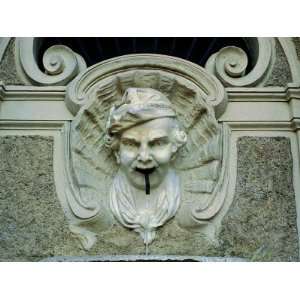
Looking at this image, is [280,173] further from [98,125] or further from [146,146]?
[98,125]

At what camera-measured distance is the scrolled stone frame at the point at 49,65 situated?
13.6 feet

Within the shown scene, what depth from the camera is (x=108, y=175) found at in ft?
13.0

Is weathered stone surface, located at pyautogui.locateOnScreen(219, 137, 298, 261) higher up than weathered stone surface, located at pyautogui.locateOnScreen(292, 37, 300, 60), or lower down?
lower down

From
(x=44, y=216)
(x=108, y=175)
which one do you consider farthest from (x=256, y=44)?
(x=44, y=216)

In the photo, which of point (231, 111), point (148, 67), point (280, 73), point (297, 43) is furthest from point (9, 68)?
point (297, 43)

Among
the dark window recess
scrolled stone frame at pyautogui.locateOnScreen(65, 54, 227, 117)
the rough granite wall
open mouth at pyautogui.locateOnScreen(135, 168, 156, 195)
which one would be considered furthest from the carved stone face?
the dark window recess

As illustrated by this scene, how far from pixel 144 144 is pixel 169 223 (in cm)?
46

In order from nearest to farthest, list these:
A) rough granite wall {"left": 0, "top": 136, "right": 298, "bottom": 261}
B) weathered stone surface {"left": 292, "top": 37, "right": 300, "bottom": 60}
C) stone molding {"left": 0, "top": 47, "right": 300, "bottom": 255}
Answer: rough granite wall {"left": 0, "top": 136, "right": 298, "bottom": 261} → stone molding {"left": 0, "top": 47, "right": 300, "bottom": 255} → weathered stone surface {"left": 292, "top": 37, "right": 300, "bottom": 60}

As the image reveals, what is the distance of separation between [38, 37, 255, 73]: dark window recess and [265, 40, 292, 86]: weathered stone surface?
289 millimetres

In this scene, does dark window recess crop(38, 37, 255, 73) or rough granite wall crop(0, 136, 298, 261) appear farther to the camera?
dark window recess crop(38, 37, 255, 73)

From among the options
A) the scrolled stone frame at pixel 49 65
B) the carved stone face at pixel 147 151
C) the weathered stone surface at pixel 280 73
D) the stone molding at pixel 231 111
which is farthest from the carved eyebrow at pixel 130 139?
the weathered stone surface at pixel 280 73

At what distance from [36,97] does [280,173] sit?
1.54 metres

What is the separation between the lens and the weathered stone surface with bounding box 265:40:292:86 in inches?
165

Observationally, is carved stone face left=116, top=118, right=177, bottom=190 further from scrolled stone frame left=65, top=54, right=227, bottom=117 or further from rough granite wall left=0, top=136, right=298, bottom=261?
scrolled stone frame left=65, top=54, right=227, bottom=117
